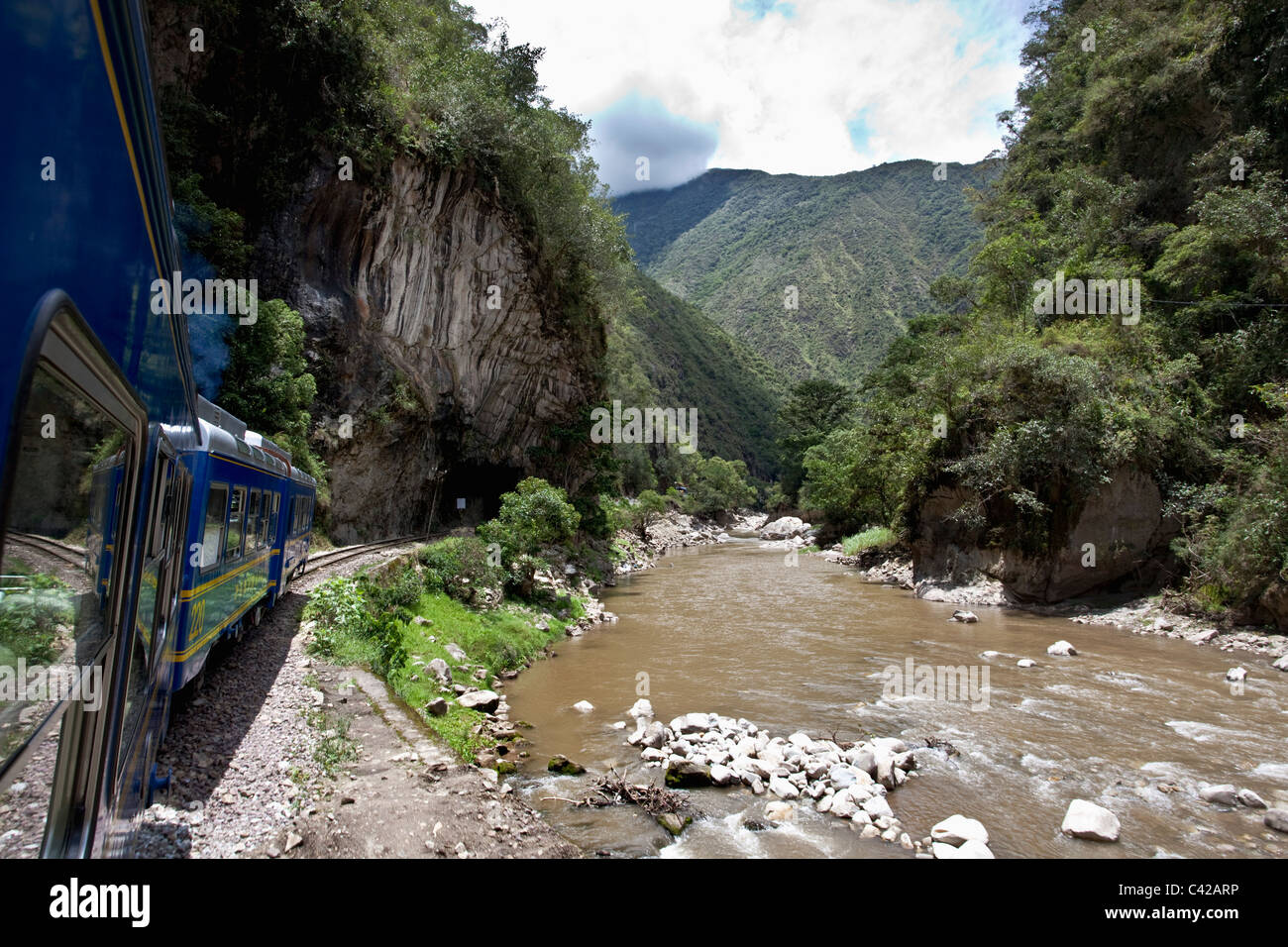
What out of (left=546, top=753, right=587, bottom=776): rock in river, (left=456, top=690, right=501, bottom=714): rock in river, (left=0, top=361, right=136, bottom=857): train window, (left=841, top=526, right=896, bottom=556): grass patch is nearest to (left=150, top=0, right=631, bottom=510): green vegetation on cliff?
(left=456, top=690, right=501, bottom=714): rock in river

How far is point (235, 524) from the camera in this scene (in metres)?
7.88

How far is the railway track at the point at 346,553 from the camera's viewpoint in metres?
17.0

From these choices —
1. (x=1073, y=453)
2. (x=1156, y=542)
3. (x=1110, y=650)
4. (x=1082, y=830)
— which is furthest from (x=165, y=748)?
(x=1156, y=542)

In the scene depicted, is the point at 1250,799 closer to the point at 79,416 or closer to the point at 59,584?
the point at 59,584

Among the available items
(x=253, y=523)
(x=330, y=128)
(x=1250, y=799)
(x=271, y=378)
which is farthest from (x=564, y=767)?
(x=330, y=128)

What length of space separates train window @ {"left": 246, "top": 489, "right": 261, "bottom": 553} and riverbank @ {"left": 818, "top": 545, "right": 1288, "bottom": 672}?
19.0 metres

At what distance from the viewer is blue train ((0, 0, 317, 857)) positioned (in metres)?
1.51

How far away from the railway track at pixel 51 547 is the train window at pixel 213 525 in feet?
16.1

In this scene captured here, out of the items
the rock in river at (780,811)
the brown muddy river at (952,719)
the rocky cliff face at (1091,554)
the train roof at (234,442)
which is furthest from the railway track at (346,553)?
the rocky cliff face at (1091,554)

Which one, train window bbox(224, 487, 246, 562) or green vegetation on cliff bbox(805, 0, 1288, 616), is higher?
green vegetation on cliff bbox(805, 0, 1288, 616)

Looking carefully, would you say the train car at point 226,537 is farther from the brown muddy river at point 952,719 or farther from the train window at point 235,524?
the brown muddy river at point 952,719

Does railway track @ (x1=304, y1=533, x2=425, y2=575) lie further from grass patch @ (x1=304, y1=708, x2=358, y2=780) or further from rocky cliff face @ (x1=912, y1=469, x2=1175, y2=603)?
rocky cliff face @ (x1=912, y1=469, x2=1175, y2=603)

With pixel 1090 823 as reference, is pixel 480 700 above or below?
below

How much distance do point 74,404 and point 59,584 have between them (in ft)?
1.85
